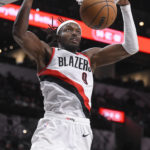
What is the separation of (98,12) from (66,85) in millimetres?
770

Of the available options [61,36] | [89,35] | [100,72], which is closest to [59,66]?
[61,36]

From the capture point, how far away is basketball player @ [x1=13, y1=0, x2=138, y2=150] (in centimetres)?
301

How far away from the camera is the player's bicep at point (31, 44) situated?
3016 millimetres

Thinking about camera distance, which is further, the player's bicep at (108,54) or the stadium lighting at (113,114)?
the stadium lighting at (113,114)

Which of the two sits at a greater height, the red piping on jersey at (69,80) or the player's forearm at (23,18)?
the player's forearm at (23,18)

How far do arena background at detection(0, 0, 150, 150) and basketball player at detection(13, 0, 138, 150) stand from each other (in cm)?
522

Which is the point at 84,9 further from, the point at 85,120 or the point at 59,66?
the point at 85,120

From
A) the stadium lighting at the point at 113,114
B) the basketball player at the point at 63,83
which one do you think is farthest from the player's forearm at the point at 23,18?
the stadium lighting at the point at 113,114

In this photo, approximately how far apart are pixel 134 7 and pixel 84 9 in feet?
36.7

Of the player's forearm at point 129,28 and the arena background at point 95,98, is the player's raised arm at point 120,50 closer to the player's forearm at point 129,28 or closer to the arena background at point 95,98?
the player's forearm at point 129,28

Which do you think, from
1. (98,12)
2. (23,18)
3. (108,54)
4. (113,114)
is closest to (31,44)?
(23,18)

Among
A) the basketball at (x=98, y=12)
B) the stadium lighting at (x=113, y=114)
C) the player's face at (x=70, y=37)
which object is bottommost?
the stadium lighting at (x=113, y=114)

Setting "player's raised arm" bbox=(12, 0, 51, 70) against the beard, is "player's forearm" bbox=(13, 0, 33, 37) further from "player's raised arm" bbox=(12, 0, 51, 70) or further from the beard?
the beard

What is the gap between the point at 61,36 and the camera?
3.49 meters
